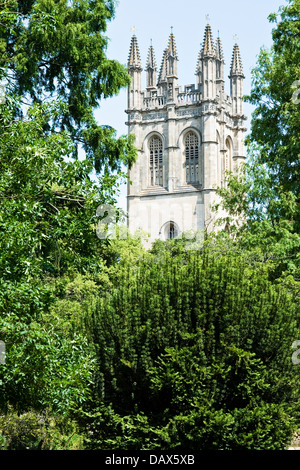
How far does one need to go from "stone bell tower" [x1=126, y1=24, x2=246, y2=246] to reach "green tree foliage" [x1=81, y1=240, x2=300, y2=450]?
5323 centimetres

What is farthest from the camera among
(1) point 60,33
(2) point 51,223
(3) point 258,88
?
(3) point 258,88

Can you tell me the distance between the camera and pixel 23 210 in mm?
11500

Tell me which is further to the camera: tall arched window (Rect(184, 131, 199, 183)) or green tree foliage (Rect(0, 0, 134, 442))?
tall arched window (Rect(184, 131, 199, 183))

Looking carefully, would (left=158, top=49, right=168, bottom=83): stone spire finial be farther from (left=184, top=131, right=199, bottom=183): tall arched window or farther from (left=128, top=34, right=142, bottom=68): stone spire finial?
(left=184, top=131, right=199, bottom=183): tall arched window

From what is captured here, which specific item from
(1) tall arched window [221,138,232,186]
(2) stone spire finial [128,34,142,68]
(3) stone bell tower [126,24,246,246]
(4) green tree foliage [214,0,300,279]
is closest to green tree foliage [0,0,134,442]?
(4) green tree foliage [214,0,300,279]

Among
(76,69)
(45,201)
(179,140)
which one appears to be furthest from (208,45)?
(45,201)

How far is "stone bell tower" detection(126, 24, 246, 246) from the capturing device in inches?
2744

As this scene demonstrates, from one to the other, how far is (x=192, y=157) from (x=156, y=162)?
3.41 meters

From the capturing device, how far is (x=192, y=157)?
71.2 m

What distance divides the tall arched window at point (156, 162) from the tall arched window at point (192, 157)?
2480mm

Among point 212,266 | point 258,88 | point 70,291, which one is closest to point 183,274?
point 212,266

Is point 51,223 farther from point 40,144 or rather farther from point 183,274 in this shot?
point 183,274

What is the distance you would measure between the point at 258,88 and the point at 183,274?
36.2 ft

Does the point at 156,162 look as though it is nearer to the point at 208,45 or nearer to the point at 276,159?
the point at 208,45
